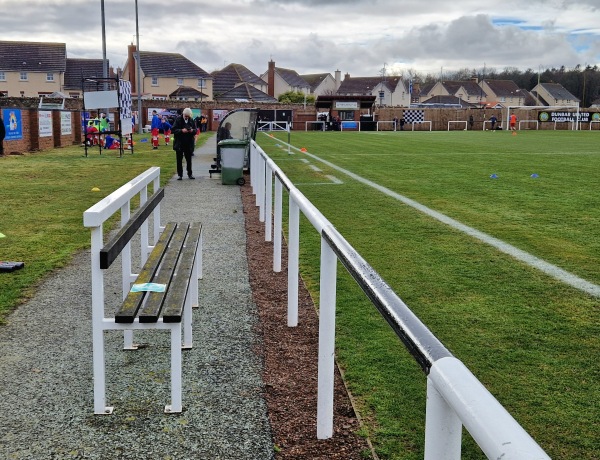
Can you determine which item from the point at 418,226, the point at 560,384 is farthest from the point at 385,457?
the point at 418,226

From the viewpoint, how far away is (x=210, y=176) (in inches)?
727

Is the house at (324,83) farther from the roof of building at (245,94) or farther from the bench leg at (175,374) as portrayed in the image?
the bench leg at (175,374)

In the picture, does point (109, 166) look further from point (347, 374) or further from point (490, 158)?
point (347, 374)

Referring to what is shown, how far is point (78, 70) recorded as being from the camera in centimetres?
9100

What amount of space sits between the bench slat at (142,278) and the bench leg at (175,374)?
0.24 meters

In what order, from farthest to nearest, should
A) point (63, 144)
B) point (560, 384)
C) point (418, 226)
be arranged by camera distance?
point (63, 144) < point (418, 226) < point (560, 384)

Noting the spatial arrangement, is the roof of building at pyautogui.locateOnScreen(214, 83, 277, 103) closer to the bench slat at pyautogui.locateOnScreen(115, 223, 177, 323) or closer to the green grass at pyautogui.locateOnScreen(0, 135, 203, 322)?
the green grass at pyautogui.locateOnScreen(0, 135, 203, 322)

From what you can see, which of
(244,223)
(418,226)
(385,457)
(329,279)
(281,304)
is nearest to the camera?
(385,457)

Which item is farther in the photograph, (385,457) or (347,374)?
(347,374)

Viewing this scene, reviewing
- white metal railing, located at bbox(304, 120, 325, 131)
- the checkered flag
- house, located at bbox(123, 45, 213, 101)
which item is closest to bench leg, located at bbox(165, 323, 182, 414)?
white metal railing, located at bbox(304, 120, 325, 131)

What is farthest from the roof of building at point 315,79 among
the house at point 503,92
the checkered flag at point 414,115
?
the checkered flag at point 414,115

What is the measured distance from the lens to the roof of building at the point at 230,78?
109625 millimetres

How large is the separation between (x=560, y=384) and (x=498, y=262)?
3.38m

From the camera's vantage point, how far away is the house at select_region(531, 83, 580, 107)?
433 feet
